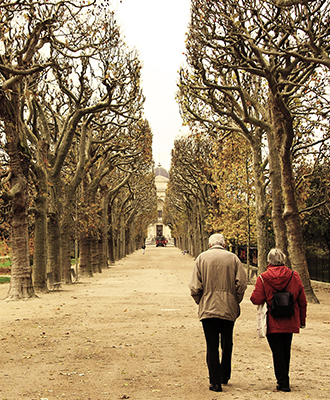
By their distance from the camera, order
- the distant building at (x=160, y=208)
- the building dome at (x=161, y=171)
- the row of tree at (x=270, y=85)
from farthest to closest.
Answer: the building dome at (x=161, y=171), the distant building at (x=160, y=208), the row of tree at (x=270, y=85)

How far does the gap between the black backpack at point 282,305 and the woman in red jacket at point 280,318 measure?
55mm

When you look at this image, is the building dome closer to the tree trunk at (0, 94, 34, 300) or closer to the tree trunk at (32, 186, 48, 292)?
the tree trunk at (32, 186, 48, 292)

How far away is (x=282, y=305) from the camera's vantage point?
640 cm

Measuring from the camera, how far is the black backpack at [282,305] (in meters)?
6.39

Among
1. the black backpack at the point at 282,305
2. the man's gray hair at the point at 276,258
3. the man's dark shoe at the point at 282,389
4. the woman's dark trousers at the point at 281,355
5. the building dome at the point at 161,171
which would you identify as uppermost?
the building dome at the point at 161,171

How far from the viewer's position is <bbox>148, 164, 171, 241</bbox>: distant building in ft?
482

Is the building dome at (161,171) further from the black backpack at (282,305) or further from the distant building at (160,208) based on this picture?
the black backpack at (282,305)

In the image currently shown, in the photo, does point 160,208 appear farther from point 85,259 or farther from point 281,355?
point 281,355

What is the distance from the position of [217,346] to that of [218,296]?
537 mm

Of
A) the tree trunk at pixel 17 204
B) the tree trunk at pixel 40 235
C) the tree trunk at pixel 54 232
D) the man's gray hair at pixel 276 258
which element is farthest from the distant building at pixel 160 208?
the man's gray hair at pixel 276 258

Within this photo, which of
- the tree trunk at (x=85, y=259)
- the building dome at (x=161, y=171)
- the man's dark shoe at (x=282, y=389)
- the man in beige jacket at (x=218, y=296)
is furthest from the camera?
the building dome at (x=161, y=171)

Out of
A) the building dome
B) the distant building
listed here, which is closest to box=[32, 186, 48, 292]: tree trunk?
the distant building

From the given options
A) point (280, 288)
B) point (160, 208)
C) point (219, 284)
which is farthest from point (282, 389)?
point (160, 208)

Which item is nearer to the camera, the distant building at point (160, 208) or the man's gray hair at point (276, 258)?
the man's gray hair at point (276, 258)
